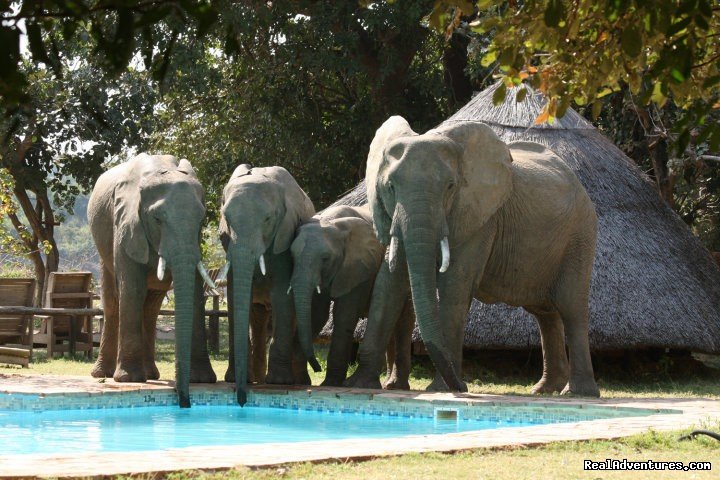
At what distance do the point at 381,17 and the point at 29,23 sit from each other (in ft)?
52.5

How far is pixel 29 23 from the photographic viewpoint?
359cm

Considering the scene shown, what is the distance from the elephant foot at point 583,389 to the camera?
1253 cm

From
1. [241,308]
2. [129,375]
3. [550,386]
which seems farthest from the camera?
[550,386]

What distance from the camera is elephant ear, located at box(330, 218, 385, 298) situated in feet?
41.4

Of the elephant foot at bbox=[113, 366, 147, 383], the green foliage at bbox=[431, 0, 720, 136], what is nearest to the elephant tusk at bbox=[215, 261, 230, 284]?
the elephant foot at bbox=[113, 366, 147, 383]

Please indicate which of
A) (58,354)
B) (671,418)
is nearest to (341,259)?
(671,418)

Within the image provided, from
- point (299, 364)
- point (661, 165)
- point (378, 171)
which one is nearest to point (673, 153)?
point (661, 165)

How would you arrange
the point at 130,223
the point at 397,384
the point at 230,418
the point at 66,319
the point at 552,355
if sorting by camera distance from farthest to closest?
1. the point at 66,319
2. the point at 552,355
3. the point at 397,384
4. the point at 130,223
5. the point at 230,418

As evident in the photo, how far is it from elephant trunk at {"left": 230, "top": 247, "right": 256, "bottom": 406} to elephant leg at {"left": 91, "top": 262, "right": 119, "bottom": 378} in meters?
2.47

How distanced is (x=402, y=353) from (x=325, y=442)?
19.1ft

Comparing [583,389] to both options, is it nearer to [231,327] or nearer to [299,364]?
[299,364]

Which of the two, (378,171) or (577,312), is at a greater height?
(378,171)

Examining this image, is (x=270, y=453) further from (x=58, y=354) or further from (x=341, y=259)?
(x=58, y=354)

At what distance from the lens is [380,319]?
481 inches
